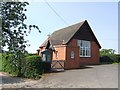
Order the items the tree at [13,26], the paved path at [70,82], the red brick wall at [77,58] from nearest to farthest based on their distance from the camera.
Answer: the tree at [13,26] < the paved path at [70,82] < the red brick wall at [77,58]

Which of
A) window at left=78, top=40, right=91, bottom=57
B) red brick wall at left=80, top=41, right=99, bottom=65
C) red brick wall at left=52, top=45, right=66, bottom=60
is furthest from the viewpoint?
red brick wall at left=80, top=41, right=99, bottom=65

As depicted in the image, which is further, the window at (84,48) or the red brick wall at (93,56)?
the red brick wall at (93,56)

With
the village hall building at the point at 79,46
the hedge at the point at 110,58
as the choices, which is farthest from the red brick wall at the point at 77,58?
the hedge at the point at 110,58

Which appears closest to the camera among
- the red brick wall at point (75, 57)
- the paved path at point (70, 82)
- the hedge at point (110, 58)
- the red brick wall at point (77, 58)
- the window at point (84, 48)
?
the paved path at point (70, 82)

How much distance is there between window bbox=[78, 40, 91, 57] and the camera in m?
39.0

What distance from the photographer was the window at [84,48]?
128ft

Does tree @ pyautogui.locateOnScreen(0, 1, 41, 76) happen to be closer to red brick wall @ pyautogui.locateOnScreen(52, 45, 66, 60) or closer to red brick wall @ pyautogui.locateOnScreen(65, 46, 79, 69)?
red brick wall @ pyautogui.locateOnScreen(65, 46, 79, 69)

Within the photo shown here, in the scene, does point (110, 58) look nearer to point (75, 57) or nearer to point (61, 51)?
point (61, 51)

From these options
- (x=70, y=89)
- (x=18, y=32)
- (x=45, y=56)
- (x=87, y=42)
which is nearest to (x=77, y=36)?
(x=87, y=42)

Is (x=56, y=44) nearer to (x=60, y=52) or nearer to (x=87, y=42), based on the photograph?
(x=60, y=52)

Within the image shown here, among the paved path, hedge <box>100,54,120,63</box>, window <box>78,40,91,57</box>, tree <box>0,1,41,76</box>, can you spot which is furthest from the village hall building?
tree <box>0,1,41,76</box>

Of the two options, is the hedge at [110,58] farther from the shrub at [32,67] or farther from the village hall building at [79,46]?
the shrub at [32,67]

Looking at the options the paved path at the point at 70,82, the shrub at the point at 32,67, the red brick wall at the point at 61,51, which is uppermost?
the red brick wall at the point at 61,51

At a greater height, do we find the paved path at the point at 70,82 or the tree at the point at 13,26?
the tree at the point at 13,26
